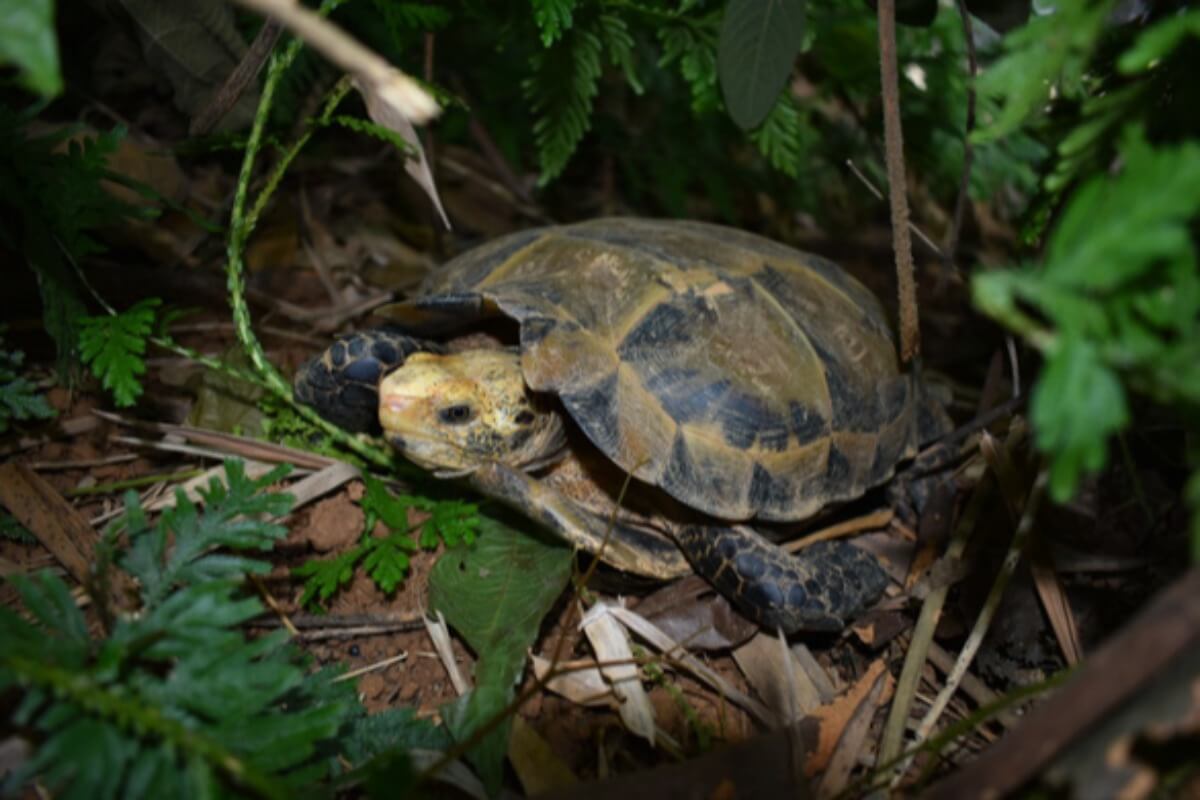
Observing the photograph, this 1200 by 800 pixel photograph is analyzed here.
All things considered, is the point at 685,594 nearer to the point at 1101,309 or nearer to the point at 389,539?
the point at 389,539

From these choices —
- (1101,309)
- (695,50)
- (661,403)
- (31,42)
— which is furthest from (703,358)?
(31,42)

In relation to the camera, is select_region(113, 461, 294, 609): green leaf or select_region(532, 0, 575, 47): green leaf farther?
select_region(532, 0, 575, 47): green leaf

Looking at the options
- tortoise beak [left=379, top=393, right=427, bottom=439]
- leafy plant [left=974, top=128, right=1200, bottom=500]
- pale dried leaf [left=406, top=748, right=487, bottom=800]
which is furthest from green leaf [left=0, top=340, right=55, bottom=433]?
leafy plant [left=974, top=128, right=1200, bottom=500]

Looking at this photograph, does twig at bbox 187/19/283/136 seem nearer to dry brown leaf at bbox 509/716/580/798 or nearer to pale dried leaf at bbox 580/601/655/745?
pale dried leaf at bbox 580/601/655/745

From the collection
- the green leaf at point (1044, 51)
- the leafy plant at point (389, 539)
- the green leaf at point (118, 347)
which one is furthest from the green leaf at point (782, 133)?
the green leaf at point (118, 347)

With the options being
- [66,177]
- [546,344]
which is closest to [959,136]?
[546,344]

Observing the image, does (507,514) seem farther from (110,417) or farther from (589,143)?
(589,143)

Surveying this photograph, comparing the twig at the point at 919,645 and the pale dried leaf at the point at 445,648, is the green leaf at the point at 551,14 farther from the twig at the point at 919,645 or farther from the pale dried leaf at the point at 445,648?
the twig at the point at 919,645
